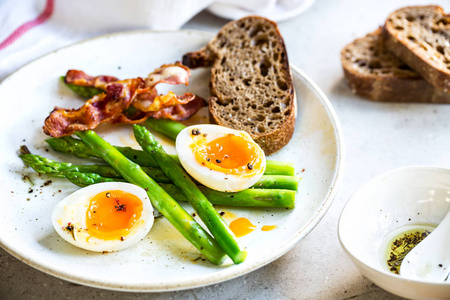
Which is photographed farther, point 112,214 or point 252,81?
point 252,81

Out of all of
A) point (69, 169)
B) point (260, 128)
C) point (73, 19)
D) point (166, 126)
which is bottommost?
point (260, 128)

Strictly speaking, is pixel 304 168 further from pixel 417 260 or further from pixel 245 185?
pixel 417 260

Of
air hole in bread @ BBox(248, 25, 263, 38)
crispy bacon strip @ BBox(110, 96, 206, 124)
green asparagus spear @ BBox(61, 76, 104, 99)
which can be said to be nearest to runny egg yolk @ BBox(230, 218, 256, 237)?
crispy bacon strip @ BBox(110, 96, 206, 124)

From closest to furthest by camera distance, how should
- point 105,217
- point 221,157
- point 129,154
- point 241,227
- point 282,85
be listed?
point 105,217, point 241,227, point 221,157, point 129,154, point 282,85

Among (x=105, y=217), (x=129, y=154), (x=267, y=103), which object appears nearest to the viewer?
(x=105, y=217)

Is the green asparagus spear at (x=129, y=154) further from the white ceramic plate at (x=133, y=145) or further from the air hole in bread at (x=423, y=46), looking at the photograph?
Answer: the air hole in bread at (x=423, y=46)

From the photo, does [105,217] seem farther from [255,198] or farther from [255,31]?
[255,31]

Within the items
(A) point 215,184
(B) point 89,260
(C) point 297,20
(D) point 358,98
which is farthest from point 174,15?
(B) point 89,260

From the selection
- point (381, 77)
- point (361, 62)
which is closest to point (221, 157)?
point (381, 77)
